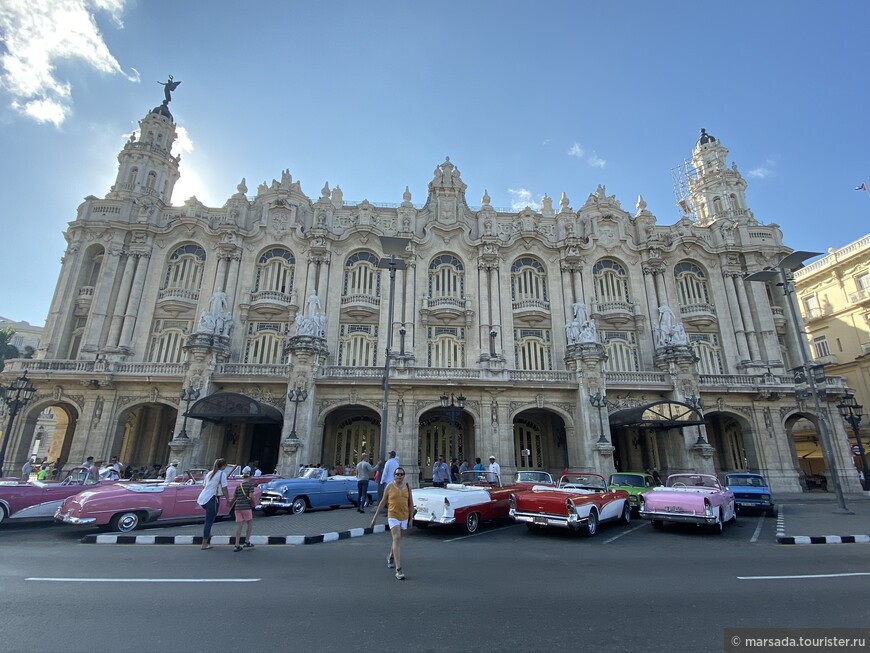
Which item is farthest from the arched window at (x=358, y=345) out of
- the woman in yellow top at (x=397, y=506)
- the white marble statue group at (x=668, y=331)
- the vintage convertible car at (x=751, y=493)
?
the woman in yellow top at (x=397, y=506)

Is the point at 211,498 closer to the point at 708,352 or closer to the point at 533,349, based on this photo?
the point at 533,349

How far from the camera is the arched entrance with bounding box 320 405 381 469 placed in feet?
86.3

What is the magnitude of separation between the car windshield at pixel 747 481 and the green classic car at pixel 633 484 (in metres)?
3.67

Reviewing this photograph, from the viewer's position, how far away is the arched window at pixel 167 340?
92.2ft

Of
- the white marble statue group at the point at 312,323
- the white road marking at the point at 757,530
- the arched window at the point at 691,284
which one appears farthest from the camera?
the arched window at the point at 691,284

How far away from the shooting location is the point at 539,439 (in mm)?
28000

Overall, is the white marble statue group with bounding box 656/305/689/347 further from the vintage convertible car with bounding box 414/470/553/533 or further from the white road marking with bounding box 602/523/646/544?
the vintage convertible car with bounding box 414/470/553/533

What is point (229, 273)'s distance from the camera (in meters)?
29.8

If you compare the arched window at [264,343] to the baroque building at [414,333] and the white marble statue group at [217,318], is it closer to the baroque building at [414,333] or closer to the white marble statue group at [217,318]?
the baroque building at [414,333]

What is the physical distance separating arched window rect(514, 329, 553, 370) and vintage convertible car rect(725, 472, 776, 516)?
42.0ft

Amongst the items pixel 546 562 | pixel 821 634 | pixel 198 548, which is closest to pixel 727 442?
pixel 546 562

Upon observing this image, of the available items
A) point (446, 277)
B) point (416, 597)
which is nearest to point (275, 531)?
point (416, 597)

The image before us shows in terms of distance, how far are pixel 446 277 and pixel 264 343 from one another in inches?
503

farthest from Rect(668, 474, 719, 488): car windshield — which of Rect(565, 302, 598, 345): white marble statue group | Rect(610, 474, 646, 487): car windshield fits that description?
Rect(565, 302, 598, 345): white marble statue group
